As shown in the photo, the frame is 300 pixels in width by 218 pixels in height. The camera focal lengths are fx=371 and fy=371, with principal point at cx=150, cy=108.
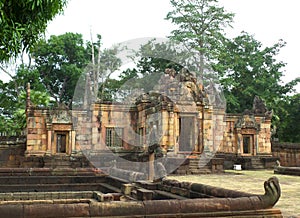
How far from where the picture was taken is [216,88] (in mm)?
32375

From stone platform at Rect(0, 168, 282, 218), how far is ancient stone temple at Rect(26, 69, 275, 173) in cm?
748

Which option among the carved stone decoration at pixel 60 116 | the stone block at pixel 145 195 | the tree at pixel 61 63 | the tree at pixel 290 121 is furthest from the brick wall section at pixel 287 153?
the tree at pixel 61 63

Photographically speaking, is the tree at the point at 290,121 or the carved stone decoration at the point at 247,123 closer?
the carved stone decoration at the point at 247,123

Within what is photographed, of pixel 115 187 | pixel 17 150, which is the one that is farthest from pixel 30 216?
pixel 17 150

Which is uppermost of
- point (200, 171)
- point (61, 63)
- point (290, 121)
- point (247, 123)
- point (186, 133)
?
point (61, 63)

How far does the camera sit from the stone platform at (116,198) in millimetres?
5570

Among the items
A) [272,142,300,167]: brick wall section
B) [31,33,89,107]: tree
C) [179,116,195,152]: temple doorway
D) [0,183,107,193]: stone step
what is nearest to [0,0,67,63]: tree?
[0,183,107,193]: stone step

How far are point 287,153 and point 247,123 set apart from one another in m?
3.80

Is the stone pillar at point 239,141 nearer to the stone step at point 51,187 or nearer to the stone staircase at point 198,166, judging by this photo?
the stone staircase at point 198,166

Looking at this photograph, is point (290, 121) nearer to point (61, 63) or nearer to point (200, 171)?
point (200, 171)

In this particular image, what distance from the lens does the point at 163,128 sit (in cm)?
2053

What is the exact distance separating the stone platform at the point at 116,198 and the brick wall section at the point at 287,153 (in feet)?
53.9

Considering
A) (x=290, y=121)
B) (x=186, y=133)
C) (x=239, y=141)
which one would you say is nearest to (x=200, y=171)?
(x=186, y=133)

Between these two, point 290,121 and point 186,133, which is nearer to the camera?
point 186,133
